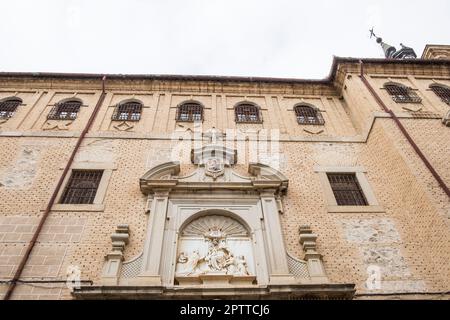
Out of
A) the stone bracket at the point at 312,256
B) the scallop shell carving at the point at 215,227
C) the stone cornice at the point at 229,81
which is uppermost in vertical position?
the stone cornice at the point at 229,81

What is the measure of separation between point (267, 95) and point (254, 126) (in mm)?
2221

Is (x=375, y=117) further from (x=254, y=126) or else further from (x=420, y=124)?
(x=254, y=126)

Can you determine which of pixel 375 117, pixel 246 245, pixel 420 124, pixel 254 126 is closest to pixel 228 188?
pixel 246 245

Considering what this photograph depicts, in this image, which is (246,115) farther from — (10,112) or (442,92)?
(10,112)

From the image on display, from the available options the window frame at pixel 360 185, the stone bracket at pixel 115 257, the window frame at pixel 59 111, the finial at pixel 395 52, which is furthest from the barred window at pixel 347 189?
the finial at pixel 395 52

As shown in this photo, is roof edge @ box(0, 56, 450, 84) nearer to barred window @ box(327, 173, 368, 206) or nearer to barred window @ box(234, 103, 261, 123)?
barred window @ box(234, 103, 261, 123)

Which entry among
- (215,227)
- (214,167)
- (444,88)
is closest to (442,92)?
(444,88)

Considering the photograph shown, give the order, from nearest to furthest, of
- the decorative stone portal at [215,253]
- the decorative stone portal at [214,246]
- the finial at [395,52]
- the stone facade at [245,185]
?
the decorative stone portal at [214,246]
the decorative stone portal at [215,253]
the stone facade at [245,185]
the finial at [395,52]

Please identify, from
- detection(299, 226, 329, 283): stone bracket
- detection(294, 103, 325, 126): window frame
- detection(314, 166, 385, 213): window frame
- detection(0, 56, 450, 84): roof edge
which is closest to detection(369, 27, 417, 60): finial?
detection(0, 56, 450, 84): roof edge

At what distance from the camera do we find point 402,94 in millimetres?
12797

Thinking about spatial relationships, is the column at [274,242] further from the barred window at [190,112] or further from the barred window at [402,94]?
the barred window at [402,94]

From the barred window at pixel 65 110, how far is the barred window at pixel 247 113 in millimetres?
5572

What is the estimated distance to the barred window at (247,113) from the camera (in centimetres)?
1269

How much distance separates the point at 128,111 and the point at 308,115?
6393mm
